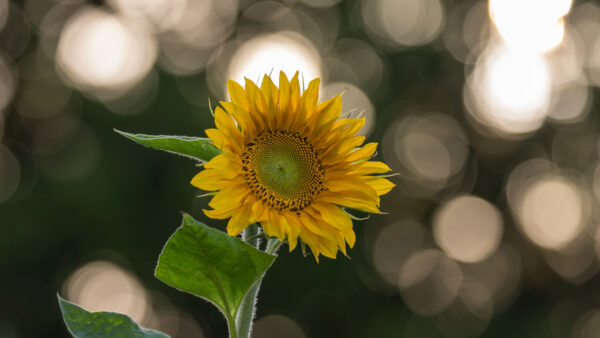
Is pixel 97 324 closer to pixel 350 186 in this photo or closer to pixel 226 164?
pixel 226 164

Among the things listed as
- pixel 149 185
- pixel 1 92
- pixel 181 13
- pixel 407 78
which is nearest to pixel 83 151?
pixel 149 185

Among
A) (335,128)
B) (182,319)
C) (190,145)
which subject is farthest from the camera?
(182,319)

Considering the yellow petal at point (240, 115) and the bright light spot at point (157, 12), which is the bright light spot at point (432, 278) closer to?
the bright light spot at point (157, 12)

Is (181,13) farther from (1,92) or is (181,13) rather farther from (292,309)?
(292,309)

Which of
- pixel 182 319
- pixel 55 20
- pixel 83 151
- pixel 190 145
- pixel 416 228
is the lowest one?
pixel 182 319

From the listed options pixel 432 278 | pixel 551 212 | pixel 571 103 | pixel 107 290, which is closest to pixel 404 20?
pixel 571 103

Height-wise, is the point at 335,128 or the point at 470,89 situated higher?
the point at 335,128
